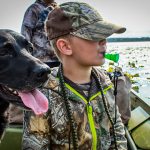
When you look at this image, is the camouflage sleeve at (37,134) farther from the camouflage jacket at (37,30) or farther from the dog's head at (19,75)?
the camouflage jacket at (37,30)

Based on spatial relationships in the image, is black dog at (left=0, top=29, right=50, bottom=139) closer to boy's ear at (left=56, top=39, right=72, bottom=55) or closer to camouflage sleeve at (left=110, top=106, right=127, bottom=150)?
boy's ear at (left=56, top=39, right=72, bottom=55)

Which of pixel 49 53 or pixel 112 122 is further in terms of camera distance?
pixel 49 53

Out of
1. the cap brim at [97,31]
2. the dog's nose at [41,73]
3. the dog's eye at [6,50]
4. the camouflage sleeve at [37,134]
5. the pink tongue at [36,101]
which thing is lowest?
the camouflage sleeve at [37,134]

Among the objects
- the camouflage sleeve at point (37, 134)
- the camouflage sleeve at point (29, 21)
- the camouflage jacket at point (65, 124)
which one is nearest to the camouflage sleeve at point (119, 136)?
the camouflage jacket at point (65, 124)

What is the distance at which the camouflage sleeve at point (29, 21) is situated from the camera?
3893 millimetres

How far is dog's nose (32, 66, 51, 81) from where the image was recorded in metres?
2.24

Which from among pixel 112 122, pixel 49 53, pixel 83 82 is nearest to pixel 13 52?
pixel 83 82

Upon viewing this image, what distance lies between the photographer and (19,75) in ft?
7.58

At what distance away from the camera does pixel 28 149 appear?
2.19m

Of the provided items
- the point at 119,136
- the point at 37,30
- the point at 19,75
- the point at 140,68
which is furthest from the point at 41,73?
the point at 140,68

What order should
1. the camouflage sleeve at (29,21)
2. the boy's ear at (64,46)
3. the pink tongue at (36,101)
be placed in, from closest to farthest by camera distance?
1. the pink tongue at (36,101)
2. the boy's ear at (64,46)
3. the camouflage sleeve at (29,21)

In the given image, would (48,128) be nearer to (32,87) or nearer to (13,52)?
(32,87)

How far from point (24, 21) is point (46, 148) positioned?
212 cm

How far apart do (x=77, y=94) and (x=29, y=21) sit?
6.34 feet
